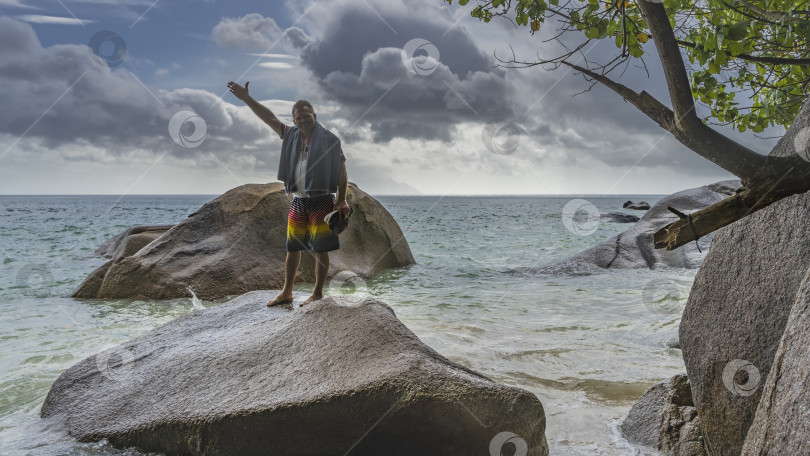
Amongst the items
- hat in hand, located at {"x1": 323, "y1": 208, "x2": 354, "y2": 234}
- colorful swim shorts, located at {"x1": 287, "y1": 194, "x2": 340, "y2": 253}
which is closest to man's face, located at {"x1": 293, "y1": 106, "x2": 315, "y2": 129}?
colorful swim shorts, located at {"x1": 287, "y1": 194, "x2": 340, "y2": 253}

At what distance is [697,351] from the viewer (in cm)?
317

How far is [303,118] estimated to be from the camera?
5453mm

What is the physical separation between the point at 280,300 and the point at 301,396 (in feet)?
7.55

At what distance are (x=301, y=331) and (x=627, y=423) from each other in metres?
2.22

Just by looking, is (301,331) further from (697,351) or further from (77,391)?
(697,351)

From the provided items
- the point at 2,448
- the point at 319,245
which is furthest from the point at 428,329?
the point at 2,448

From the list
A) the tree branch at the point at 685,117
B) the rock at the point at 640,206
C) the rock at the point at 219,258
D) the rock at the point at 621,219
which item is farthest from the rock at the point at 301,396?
the rock at the point at 640,206

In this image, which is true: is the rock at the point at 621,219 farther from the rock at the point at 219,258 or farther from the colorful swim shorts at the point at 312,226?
the colorful swim shorts at the point at 312,226

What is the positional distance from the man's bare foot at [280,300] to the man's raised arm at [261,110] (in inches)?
61.5

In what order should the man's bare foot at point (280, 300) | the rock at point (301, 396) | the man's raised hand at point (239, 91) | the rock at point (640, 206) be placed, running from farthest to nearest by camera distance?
1. the rock at point (640, 206)
2. the man's raised hand at point (239, 91)
3. the man's bare foot at point (280, 300)
4. the rock at point (301, 396)

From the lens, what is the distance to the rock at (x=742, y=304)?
2.79m

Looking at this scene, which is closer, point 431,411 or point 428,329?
point 431,411

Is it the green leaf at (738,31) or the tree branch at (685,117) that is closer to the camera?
the tree branch at (685,117)

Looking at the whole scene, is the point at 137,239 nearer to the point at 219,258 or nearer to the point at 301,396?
the point at 219,258
